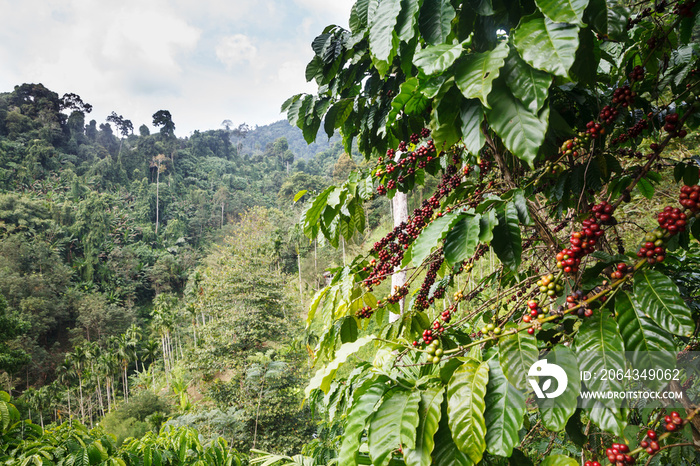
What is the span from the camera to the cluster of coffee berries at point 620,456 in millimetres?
546

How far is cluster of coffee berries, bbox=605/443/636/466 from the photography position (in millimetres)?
546

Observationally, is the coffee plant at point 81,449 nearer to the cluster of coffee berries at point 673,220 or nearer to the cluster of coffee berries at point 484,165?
the cluster of coffee berries at point 484,165

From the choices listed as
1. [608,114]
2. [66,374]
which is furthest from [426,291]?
[66,374]

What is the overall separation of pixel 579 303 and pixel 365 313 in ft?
2.03

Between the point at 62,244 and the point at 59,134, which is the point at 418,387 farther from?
the point at 59,134

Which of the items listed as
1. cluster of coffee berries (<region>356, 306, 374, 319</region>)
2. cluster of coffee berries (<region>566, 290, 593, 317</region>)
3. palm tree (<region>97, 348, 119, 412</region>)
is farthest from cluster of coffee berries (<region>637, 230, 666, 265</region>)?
palm tree (<region>97, 348, 119, 412</region>)

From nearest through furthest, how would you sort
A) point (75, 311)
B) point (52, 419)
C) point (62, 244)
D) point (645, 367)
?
point (645, 367) < point (52, 419) < point (75, 311) < point (62, 244)

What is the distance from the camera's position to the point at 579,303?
24.4 inches

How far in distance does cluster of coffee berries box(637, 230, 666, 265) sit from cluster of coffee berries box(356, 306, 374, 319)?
28.1 inches

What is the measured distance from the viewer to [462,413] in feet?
1.89

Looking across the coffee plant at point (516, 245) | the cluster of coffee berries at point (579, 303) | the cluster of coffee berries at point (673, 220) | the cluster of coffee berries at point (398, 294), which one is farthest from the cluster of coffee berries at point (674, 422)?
the cluster of coffee berries at point (398, 294)

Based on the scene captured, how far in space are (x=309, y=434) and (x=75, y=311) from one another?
635 inches

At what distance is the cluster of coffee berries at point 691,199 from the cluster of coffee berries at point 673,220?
15 mm

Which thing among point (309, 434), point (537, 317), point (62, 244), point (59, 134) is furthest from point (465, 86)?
point (59, 134)
